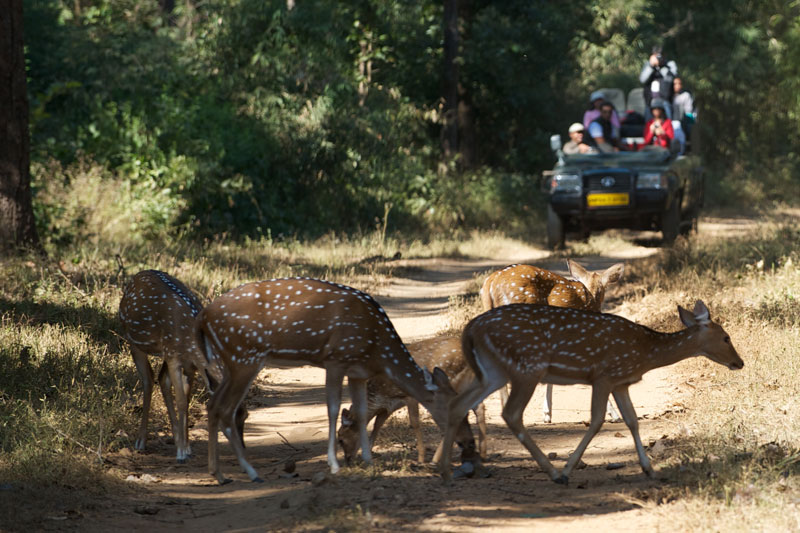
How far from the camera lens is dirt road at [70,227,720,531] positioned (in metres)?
6.17

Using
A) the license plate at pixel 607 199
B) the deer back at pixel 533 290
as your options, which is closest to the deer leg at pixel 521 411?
the deer back at pixel 533 290

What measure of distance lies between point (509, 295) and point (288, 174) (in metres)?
14.0

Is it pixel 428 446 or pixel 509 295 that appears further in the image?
pixel 509 295

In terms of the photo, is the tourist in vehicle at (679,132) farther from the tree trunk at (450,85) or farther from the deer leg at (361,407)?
the deer leg at (361,407)

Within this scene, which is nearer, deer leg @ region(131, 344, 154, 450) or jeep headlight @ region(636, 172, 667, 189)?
deer leg @ region(131, 344, 154, 450)

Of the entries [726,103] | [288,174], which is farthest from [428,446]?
[726,103]

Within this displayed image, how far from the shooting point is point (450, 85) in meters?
27.4

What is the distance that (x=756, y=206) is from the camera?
2969 cm

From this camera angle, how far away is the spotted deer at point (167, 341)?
26.6 feet

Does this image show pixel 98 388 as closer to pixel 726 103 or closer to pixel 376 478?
pixel 376 478

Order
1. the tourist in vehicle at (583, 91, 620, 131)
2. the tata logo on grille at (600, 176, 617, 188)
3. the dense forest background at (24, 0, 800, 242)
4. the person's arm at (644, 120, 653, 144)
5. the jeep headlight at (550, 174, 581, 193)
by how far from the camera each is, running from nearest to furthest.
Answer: the tata logo on grille at (600, 176, 617, 188), the jeep headlight at (550, 174, 581, 193), the dense forest background at (24, 0, 800, 242), the tourist in vehicle at (583, 91, 620, 131), the person's arm at (644, 120, 653, 144)

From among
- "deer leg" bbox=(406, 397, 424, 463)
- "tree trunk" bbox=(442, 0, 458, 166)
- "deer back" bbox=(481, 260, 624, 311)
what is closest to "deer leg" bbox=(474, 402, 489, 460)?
"deer leg" bbox=(406, 397, 424, 463)

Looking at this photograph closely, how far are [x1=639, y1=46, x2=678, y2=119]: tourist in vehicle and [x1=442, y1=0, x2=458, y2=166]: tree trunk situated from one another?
6.35m

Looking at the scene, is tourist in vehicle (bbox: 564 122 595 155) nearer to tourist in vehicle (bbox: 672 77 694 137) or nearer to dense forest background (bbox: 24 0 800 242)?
tourist in vehicle (bbox: 672 77 694 137)
